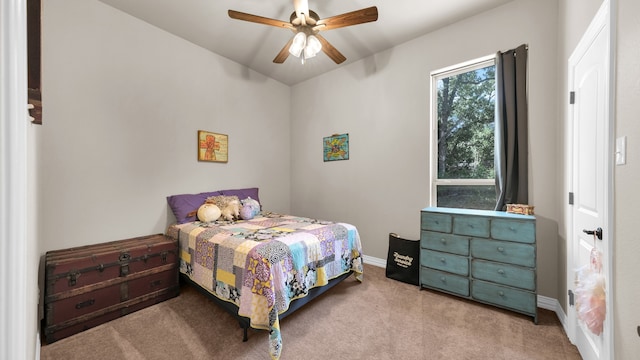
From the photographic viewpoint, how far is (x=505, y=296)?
2133mm

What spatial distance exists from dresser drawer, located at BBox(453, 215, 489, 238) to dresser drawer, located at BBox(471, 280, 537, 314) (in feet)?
1.51

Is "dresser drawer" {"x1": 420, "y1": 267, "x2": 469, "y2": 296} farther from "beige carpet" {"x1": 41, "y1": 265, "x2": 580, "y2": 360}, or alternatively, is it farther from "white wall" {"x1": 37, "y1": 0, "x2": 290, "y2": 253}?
"white wall" {"x1": 37, "y1": 0, "x2": 290, "y2": 253}

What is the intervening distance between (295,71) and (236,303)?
3405 millimetres

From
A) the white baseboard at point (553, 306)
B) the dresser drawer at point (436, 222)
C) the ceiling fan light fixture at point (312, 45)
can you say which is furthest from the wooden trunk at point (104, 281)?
the white baseboard at point (553, 306)

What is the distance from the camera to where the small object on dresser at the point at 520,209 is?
7.27 ft

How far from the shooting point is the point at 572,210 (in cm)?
181

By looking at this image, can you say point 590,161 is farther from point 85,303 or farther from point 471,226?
point 85,303

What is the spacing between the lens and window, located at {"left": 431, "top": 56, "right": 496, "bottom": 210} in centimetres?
267

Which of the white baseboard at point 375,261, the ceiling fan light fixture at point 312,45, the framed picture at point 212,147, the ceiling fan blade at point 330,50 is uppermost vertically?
the ceiling fan blade at point 330,50

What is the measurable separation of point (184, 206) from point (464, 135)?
11.3 feet

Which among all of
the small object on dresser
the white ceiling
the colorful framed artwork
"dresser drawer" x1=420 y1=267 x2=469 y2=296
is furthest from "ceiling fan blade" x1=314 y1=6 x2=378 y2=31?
"dresser drawer" x1=420 y1=267 x2=469 y2=296

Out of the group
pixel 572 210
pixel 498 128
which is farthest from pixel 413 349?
pixel 498 128

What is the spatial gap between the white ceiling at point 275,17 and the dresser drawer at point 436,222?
7.10 ft

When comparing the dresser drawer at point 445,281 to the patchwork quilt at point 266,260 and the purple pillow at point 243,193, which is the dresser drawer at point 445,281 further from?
the purple pillow at point 243,193
